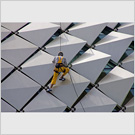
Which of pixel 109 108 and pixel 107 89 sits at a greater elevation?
pixel 107 89

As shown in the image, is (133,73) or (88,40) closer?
(133,73)

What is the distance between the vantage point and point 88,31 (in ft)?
40.1

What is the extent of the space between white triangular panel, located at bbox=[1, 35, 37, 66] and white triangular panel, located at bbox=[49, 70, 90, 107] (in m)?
2.32

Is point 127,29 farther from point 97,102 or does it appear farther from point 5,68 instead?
point 5,68

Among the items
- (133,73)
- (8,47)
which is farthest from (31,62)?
(133,73)

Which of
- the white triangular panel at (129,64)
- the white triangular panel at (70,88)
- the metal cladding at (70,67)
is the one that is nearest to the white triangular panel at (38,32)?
the metal cladding at (70,67)

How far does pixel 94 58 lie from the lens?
10961 millimetres

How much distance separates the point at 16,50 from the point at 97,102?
A: 5.00 meters

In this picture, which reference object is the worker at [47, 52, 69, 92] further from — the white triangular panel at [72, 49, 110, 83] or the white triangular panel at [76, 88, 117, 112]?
the white triangular panel at [76, 88, 117, 112]

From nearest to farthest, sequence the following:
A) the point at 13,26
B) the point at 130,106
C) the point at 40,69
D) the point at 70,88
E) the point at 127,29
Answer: the point at 130,106 → the point at 70,88 → the point at 40,69 → the point at 13,26 → the point at 127,29

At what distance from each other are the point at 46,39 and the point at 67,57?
66.9 inches

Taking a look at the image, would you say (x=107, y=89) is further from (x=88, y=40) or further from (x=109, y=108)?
(x=88, y=40)

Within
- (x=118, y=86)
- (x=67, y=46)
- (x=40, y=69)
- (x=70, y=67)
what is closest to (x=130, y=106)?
(x=118, y=86)

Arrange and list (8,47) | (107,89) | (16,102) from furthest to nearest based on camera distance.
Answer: (8,47) → (107,89) → (16,102)
